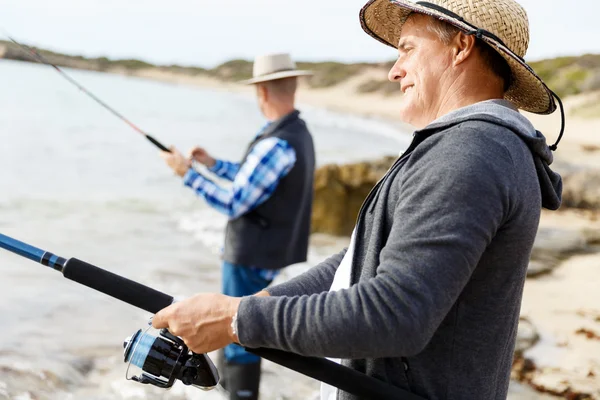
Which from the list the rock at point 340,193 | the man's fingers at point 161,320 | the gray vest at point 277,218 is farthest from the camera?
the rock at point 340,193

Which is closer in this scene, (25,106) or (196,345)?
(196,345)

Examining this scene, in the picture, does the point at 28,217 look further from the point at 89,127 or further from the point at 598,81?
the point at 598,81

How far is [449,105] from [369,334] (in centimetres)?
57

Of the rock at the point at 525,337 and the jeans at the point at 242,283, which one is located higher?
the jeans at the point at 242,283

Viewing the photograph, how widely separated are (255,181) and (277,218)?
0.92 feet

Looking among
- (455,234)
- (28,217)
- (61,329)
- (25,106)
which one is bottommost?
(25,106)

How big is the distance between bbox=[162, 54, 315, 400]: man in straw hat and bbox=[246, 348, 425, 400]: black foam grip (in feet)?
6.21

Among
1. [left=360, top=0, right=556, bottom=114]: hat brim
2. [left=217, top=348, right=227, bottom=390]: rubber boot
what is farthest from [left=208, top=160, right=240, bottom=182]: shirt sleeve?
[left=360, top=0, right=556, bottom=114]: hat brim

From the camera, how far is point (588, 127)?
80.3 feet

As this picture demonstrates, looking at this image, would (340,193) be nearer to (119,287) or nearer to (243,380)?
(243,380)

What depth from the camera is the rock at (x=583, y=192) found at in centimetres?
1047

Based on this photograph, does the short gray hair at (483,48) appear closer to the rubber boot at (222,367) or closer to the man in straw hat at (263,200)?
the man in straw hat at (263,200)

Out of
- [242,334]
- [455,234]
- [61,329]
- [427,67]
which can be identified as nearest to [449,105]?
[427,67]

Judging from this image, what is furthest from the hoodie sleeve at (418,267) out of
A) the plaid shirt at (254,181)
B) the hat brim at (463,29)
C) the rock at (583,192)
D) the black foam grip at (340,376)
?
the rock at (583,192)
